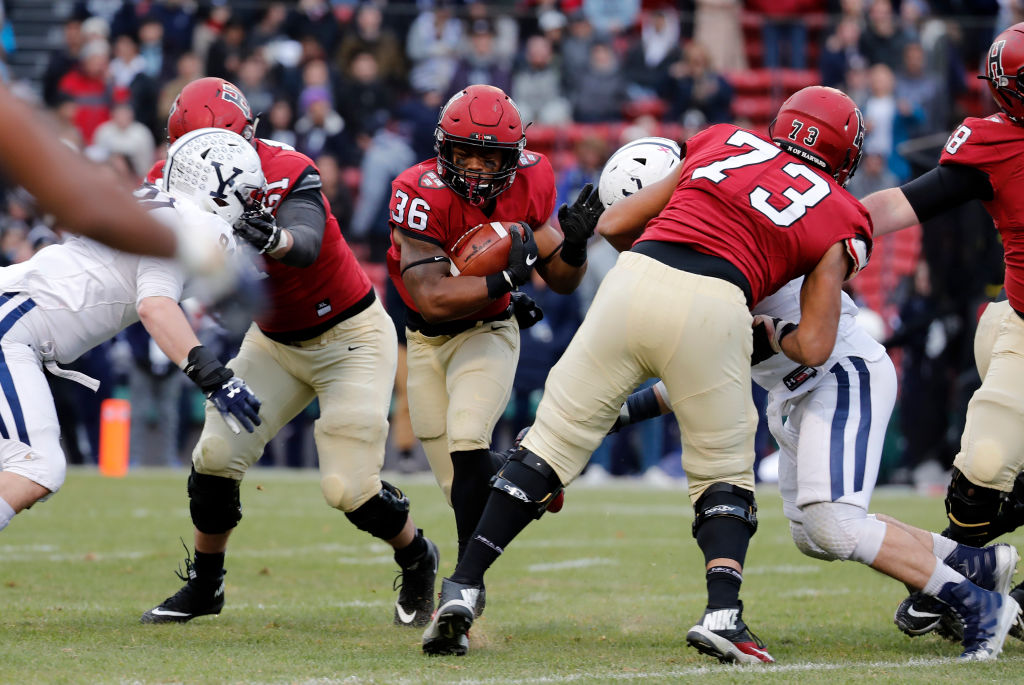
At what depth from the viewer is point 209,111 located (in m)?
5.25

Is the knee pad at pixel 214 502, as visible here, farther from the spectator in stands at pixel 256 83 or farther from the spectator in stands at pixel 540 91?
the spectator in stands at pixel 540 91

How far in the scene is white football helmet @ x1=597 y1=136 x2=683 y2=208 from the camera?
498 centimetres

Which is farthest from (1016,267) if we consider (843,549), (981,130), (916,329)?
(916,329)

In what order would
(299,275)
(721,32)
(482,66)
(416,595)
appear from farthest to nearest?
(721,32) → (482,66) → (416,595) → (299,275)

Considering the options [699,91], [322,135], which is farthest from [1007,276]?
[322,135]

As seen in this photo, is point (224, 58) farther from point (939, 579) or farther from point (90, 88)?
point (939, 579)

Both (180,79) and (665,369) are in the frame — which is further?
(180,79)

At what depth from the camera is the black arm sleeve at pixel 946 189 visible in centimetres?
485

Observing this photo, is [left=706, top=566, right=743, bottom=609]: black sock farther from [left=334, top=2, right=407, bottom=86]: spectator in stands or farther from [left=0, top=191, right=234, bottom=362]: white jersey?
[left=334, top=2, right=407, bottom=86]: spectator in stands

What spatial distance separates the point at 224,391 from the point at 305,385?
94 centimetres

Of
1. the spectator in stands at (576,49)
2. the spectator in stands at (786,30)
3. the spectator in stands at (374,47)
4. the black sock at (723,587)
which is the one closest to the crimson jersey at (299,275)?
the black sock at (723,587)

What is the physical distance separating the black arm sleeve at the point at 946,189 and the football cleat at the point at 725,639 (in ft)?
5.41

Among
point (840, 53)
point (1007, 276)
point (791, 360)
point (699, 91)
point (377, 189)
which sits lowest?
point (377, 189)

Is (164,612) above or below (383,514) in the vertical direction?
below
